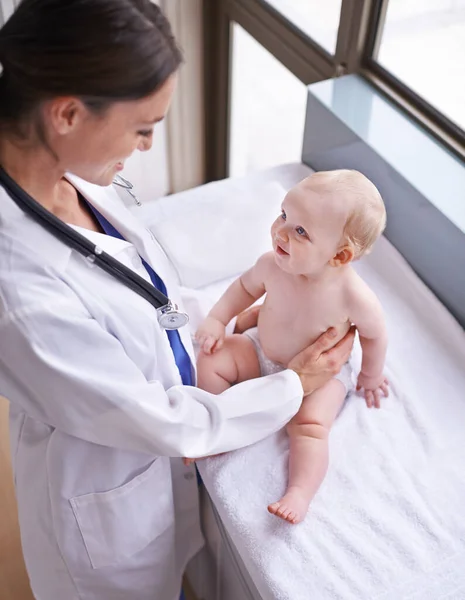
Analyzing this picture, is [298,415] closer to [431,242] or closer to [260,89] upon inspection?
[431,242]

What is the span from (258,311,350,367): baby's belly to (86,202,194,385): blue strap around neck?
202mm

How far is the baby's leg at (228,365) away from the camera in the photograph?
52.4 inches

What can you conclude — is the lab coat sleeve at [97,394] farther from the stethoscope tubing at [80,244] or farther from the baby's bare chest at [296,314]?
the baby's bare chest at [296,314]

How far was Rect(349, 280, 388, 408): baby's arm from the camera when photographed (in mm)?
1251

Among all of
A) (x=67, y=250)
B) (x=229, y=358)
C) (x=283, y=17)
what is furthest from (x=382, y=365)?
(x=283, y=17)

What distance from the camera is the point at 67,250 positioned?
920mm

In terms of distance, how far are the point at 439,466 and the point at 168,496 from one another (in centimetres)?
52

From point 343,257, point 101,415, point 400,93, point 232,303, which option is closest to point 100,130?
point 101,415

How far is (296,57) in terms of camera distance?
6.51 feet

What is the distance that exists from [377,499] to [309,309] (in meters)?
0.38

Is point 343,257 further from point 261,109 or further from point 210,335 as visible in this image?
point 261,109

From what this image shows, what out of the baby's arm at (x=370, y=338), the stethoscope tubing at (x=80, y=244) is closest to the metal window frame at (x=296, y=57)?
the baby's arm at (x=370, y=338)

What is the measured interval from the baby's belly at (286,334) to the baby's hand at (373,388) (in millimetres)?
115

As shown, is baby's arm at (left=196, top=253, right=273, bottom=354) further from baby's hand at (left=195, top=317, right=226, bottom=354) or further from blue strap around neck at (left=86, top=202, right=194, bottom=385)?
blue strap around neck at (left=86, top=202, right=194, bottom=385)
